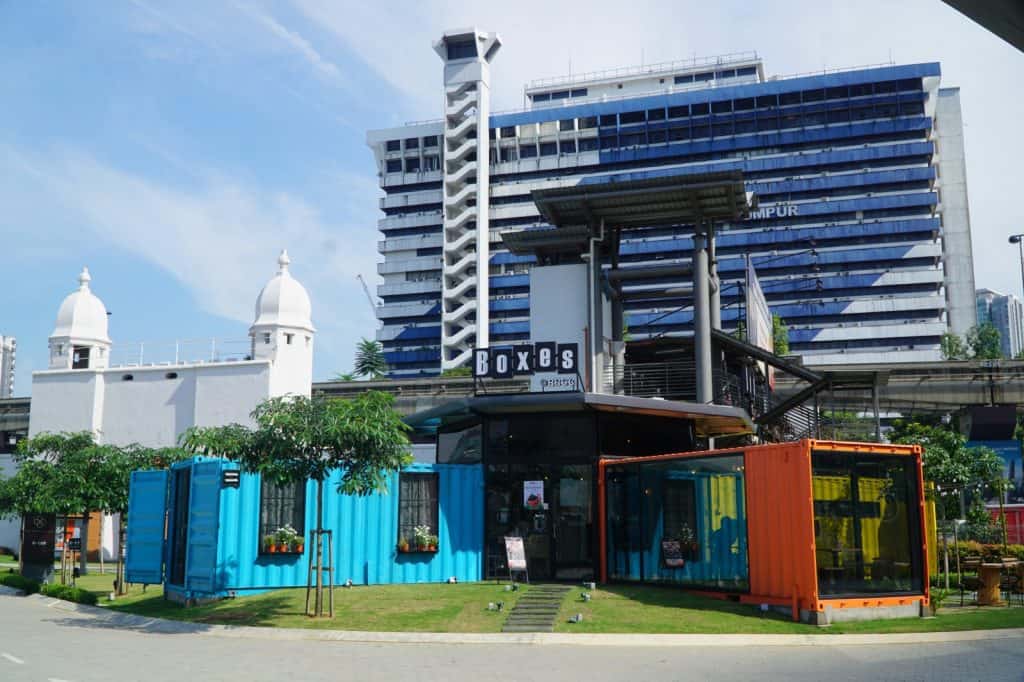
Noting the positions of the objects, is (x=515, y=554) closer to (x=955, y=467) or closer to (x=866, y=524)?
(x=866, y=524)

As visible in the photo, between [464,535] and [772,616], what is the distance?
8619 mm

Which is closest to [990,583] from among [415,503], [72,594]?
[415,503]

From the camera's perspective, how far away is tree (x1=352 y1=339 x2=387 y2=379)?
137 m

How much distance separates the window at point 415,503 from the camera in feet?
80.6

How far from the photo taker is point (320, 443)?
1973 cm

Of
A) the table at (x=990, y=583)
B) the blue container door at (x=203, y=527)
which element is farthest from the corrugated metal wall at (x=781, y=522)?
the blue container door at (x=203, y=527)

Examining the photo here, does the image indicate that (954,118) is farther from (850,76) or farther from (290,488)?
(290,488)

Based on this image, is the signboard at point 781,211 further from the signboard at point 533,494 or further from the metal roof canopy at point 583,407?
the signboard at point 533,494

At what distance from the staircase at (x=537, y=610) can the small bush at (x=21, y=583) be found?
54.0 ft

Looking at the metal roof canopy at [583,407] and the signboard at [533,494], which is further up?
the metal roof canopy at [583,407]

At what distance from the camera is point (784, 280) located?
128 metres

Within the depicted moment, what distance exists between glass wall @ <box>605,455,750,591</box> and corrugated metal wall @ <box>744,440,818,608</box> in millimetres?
362

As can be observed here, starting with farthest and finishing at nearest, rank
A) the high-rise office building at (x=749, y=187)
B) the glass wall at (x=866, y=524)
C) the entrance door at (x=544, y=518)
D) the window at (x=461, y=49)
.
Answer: the window at (x=461, y=49) < the high-rise office building at (x=749, y=187) < the entrance door at (x=544, y=518) < the glass wall at (x=866, y=524)

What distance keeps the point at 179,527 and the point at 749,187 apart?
116335 mm
